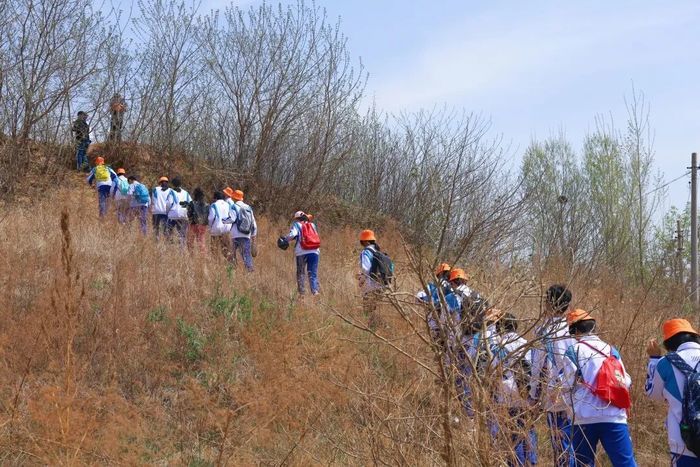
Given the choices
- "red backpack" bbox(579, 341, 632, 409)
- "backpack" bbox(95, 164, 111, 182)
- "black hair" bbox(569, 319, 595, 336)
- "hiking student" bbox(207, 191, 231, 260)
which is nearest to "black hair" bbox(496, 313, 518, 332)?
"black hair" bbox(569, 319, 595, 336)

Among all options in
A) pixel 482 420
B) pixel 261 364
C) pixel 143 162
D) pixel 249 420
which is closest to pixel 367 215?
pixel 143 162

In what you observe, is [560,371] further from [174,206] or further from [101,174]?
[101,174]

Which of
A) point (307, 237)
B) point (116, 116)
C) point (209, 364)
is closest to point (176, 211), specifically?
point (307, 237)

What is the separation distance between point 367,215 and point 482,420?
20.5 m

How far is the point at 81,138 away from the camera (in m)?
20.4

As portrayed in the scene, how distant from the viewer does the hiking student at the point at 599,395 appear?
5738mm

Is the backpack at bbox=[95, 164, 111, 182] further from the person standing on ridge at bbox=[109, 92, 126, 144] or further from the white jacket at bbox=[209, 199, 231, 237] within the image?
the person standing on ridge at bbox=[109, 92, 126, 144]

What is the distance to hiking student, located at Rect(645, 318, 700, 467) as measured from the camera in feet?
17.4

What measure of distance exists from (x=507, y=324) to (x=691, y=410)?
57.4 inches

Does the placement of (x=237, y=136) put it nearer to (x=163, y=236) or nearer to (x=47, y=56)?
(x=47, y=56)

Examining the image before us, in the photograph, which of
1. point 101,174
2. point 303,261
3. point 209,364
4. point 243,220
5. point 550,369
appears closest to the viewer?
point 550,369

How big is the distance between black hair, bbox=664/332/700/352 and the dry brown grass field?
34.9 inches

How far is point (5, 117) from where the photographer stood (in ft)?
60.7

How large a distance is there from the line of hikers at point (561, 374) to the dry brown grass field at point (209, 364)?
23 cm
